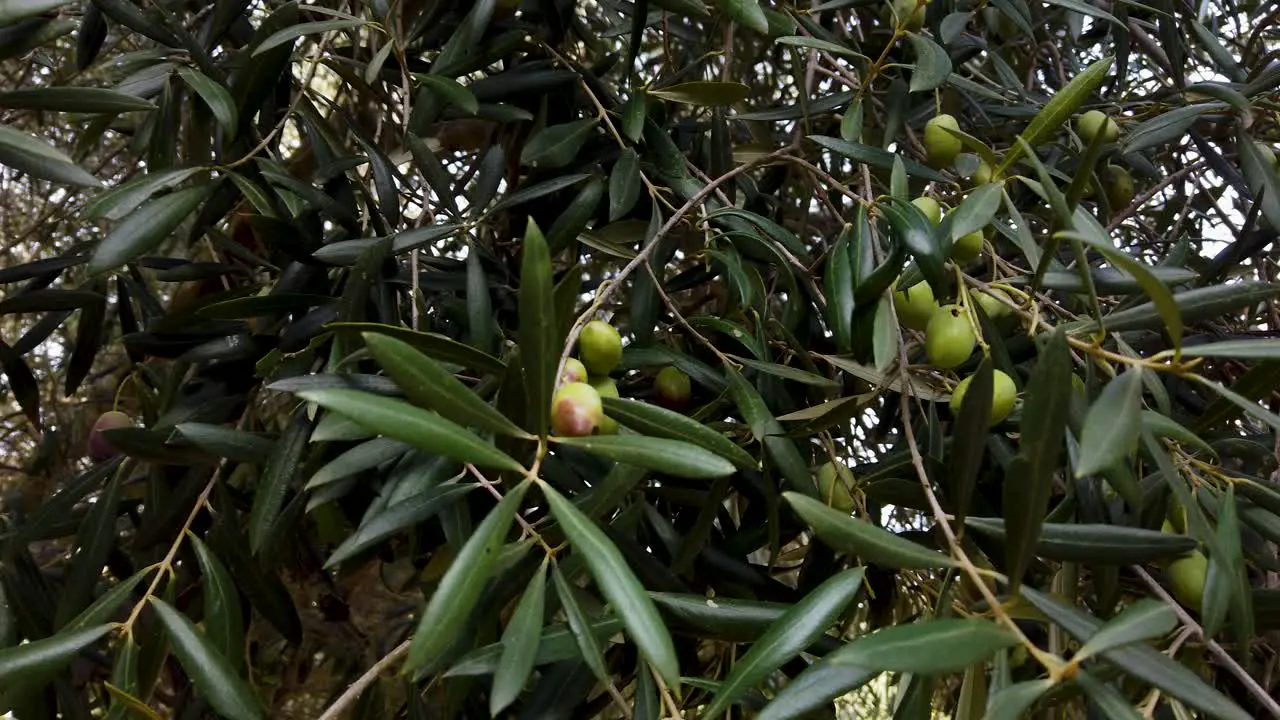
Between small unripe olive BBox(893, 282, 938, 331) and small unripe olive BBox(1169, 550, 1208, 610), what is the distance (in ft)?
1.00

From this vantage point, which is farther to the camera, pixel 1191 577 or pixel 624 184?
pixel 624 184

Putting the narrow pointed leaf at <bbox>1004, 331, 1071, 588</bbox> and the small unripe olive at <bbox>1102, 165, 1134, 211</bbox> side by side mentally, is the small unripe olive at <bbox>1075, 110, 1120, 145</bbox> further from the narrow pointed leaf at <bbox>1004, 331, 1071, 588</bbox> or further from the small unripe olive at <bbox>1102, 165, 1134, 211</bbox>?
the narrow pointed leaf at <bbox>1004, 331, 1071, 588</bbox>

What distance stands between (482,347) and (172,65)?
1.66 feet

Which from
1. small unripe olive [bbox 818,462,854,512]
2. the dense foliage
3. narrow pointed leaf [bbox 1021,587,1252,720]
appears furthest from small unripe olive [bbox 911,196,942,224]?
narrow pointed leaf [bbox 1021,587,1252,720]

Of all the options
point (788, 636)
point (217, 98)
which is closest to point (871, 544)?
point (788, 636)

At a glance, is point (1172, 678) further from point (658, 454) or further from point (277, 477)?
point (277, 477)

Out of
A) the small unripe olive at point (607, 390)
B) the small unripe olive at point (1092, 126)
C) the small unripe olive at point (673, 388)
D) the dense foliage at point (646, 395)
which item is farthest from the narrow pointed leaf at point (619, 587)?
the small unripe olive at point (1092, 126)

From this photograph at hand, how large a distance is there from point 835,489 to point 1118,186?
2.62ft

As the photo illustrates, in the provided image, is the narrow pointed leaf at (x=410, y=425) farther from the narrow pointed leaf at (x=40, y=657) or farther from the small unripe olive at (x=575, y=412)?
the narrow pointed leaf at (x=40, y=657)

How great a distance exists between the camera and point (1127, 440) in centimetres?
60

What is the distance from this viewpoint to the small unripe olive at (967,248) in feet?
3.06

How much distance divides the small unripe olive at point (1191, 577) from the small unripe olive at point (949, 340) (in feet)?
0.85

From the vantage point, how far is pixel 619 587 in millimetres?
612

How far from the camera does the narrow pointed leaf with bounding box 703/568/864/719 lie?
0.72 meters
